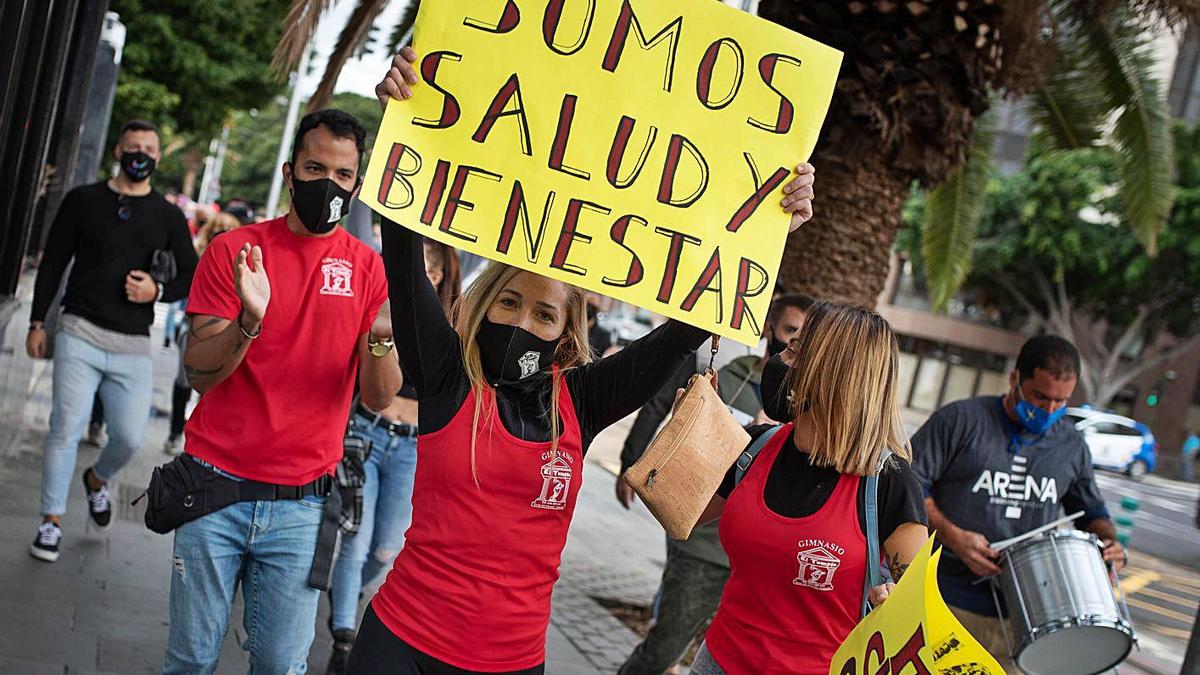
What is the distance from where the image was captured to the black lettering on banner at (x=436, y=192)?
271 centimetres

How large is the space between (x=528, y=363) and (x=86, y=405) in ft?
12.0

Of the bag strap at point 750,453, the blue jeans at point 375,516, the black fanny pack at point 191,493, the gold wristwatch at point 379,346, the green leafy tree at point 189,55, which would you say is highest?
the green leafy tree at point 189,55

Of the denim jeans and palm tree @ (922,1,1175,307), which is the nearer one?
the denim jeans

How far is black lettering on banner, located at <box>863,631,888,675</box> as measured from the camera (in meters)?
2.52

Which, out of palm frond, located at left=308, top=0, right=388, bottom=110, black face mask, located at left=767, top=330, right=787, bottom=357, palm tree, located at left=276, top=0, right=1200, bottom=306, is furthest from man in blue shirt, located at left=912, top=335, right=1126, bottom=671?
palm frond, located at left=308, top=0, right=388, bottom=110

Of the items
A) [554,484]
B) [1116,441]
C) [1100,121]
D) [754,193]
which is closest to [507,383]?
[554,484]

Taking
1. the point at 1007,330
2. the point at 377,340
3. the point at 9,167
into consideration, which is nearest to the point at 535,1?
the point at 377,340

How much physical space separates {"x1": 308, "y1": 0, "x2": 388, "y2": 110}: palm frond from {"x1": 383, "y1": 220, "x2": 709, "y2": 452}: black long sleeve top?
4868mm

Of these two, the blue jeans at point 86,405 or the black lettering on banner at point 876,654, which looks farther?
the blue jeans at point 86,405

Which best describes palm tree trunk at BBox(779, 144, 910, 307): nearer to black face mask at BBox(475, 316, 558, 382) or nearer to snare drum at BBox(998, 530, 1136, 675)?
snare drum at BBox(998, 530, 1136, 675)

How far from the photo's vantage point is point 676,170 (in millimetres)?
2898

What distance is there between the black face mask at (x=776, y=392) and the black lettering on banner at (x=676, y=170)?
2.24 feet

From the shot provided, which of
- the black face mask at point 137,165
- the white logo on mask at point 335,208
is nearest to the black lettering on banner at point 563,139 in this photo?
the white logo on mask at point 335,208

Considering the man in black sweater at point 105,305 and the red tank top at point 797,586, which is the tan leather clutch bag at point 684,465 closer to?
the red tank top at point 797,586
